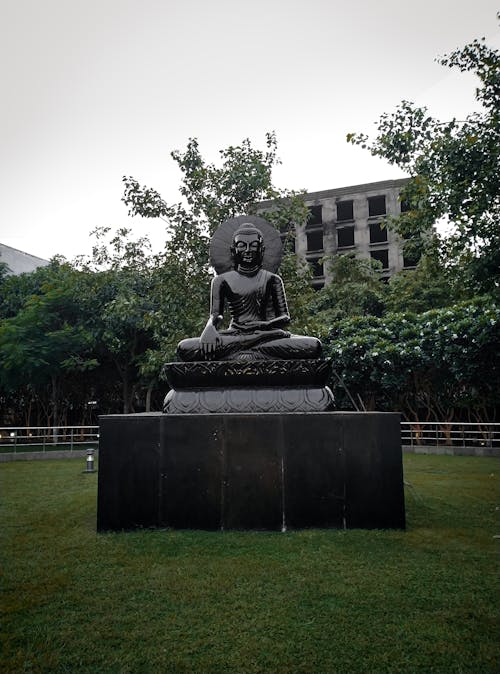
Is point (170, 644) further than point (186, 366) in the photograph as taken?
No

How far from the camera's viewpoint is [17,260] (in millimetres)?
24156

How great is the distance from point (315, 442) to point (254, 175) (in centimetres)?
908

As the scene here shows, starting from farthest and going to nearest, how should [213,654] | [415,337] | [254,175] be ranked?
[415,337] → [254,175] → [213,654]

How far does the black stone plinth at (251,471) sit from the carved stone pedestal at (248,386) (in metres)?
0.34

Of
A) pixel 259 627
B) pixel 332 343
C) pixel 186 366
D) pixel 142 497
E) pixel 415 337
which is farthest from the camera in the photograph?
pixel 332 343

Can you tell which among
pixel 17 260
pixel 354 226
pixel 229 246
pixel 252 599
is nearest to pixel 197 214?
pixel 229 246

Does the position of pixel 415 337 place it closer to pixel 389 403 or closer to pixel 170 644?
pixel 389 403

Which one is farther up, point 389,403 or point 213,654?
point 389,403

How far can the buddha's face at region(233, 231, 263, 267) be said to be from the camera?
6.26 meters

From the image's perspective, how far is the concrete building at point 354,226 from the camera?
34562 mm

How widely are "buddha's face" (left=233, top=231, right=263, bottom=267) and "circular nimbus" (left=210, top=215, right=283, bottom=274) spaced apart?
41 centimetres

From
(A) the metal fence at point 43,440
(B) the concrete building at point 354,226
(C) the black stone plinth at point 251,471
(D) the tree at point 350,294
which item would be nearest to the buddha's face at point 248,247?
(C) the black stone plinth at point 251,471

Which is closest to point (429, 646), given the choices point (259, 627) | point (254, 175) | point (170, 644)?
point (259, 627)

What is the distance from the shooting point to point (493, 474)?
898 centimetres
